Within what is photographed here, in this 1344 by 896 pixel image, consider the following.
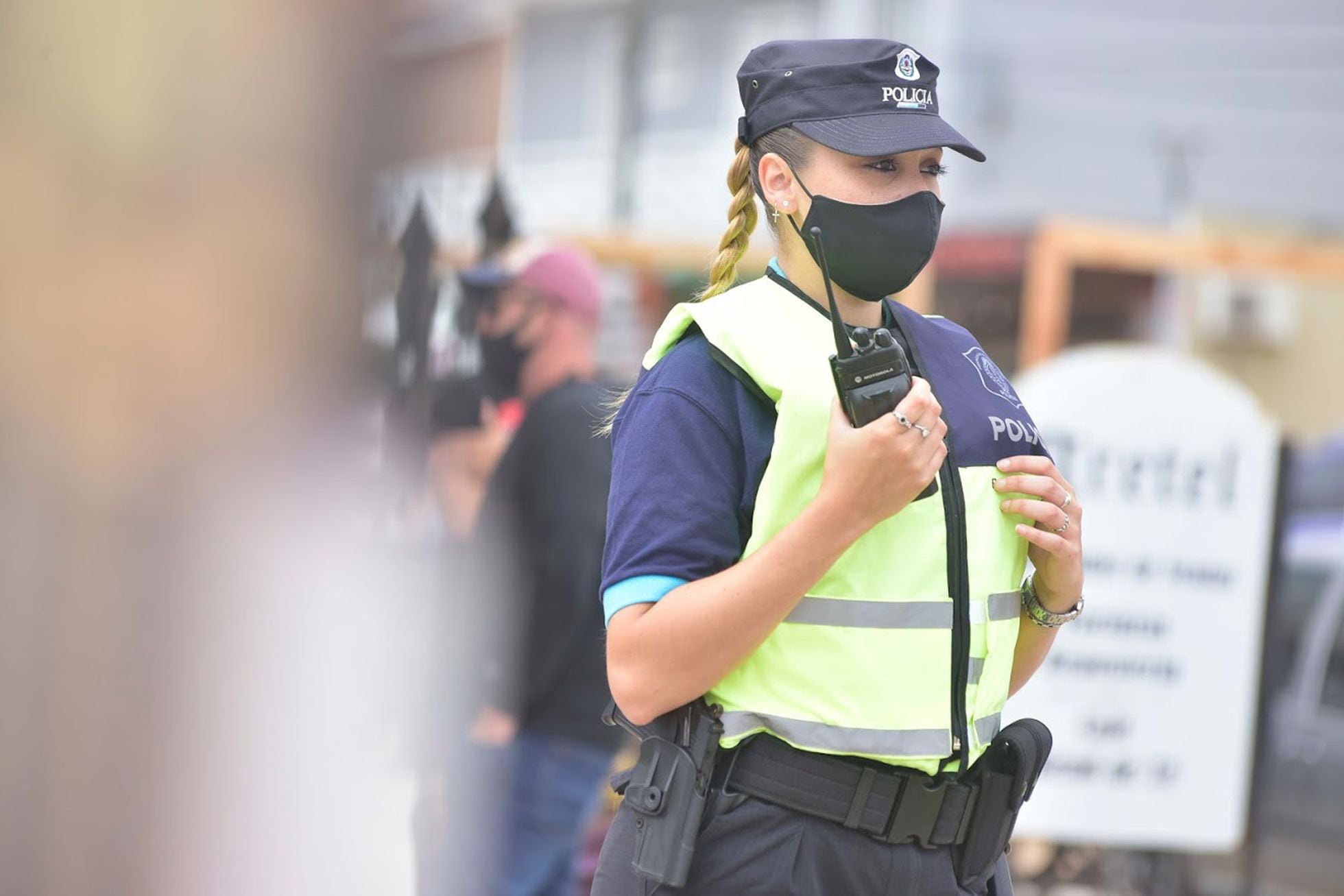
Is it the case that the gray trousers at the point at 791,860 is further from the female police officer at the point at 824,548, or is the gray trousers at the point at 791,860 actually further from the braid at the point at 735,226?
the braid at the point at 735,226

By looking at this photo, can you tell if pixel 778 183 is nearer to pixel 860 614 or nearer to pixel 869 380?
pixel 869 380

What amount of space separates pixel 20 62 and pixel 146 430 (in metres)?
0.21

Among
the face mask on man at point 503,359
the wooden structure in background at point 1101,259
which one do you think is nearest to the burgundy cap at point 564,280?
the face mask on man at point 503,359

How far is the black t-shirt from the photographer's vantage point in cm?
328

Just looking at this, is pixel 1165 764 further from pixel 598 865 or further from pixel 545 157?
pixel 545 157

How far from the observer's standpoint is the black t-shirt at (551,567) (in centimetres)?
328

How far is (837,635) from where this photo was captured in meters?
1.49

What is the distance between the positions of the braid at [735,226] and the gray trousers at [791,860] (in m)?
0.60

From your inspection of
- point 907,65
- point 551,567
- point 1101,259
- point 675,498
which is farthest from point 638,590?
point 1101,259

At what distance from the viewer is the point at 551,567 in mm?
3281

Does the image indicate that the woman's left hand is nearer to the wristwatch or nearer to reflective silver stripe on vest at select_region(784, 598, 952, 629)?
the wristwatch

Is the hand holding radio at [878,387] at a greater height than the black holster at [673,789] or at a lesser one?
greater

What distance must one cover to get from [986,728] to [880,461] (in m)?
0.37

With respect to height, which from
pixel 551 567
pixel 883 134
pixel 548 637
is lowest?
pixel 548 637
